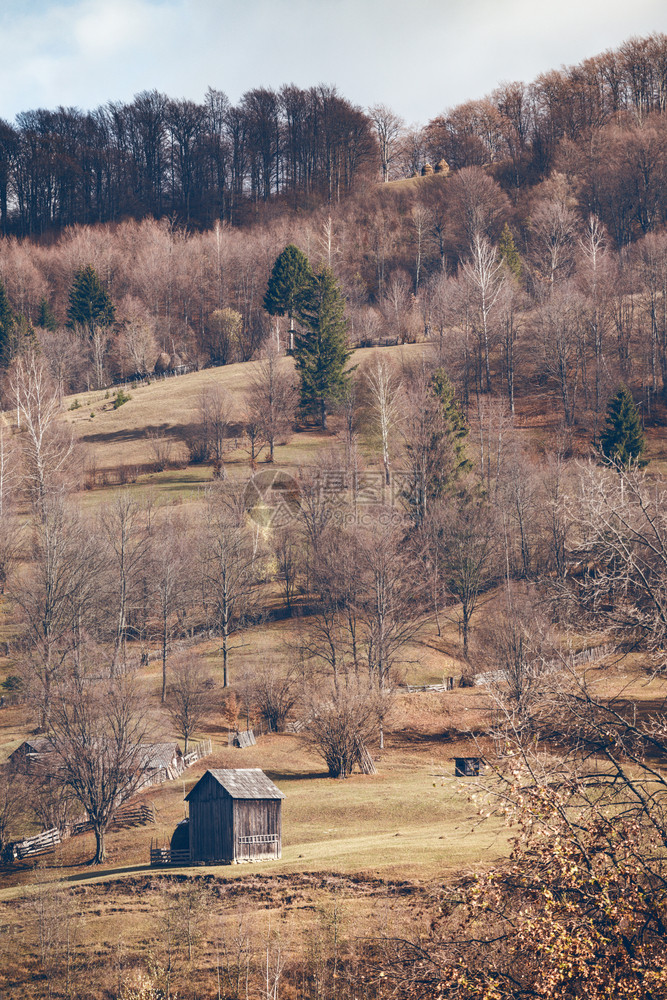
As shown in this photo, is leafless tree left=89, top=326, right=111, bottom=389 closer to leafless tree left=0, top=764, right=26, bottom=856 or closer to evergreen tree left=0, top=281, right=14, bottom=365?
evergreen tree left=0, top=281, right=14, bottom=365

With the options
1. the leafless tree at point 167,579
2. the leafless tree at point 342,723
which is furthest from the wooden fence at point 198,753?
the leafless tree at point 167,579

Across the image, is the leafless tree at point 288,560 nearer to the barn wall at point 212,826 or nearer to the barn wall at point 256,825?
the barn wall at point 212,826

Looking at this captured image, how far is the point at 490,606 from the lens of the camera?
174 feet

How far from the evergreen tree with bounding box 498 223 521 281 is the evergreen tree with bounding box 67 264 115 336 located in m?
A: 41.5

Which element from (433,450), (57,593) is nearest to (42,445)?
(57,593)

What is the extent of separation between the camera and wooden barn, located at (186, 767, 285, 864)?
1166 inches

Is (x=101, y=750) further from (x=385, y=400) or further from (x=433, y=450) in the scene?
(x=385, y=400)

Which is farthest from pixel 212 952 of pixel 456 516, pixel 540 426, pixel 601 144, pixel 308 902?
pixel 601 144

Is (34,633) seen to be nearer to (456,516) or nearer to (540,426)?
(456,516)

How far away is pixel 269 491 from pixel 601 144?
246ft

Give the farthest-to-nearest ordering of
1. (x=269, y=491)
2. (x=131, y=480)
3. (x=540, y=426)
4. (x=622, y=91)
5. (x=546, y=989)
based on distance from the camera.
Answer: (x=622, y=91) < (x=540, y=426) < (x=131, y=480) < (x=269, y=491) < (x=546, y=989)

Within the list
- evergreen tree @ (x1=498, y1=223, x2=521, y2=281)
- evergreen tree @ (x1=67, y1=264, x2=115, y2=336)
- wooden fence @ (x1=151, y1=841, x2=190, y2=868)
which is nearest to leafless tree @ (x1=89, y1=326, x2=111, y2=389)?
evergreen tree @ (x1=67, y1=264, x2=115, y2=336)

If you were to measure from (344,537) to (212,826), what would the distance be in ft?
86.4

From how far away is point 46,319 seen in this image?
9994cm
